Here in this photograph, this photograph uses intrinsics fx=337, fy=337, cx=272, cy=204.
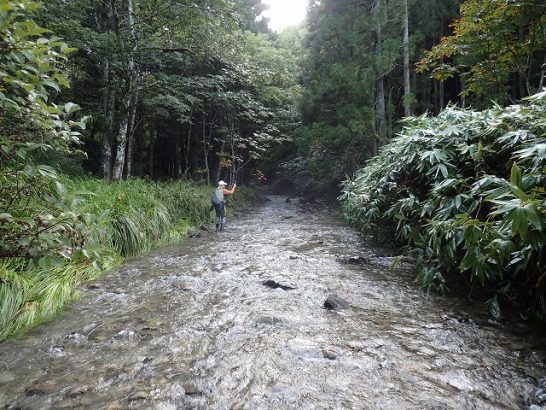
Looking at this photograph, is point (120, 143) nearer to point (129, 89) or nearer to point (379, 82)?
point (129, 89)

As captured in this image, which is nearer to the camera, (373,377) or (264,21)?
(373,377)

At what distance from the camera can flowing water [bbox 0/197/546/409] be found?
267cm

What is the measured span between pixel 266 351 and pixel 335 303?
4.90ft

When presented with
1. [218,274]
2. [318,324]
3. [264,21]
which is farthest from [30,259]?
[264,21]

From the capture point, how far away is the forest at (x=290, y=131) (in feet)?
9.18

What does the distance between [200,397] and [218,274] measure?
139 inches

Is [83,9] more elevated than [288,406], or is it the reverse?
[83,9]

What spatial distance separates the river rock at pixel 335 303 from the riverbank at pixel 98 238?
2.86m

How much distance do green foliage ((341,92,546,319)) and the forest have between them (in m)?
0.02

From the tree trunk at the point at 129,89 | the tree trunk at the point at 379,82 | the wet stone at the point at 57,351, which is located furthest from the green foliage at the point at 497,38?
the wet stone at the point at 57,351

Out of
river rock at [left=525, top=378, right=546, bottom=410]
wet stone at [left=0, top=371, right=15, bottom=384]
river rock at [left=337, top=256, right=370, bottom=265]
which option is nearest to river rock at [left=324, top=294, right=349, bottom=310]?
river rock at [left=525, top=378, right=546, bottom=410]

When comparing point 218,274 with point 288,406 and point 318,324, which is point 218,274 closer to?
point 318,324

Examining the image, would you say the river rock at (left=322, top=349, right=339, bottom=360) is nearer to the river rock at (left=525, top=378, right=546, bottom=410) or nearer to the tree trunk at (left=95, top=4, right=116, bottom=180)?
the river rock at (left=525, top=378, right=546, bottom=410)

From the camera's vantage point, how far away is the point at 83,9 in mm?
10586
